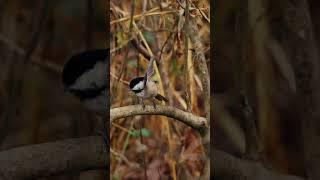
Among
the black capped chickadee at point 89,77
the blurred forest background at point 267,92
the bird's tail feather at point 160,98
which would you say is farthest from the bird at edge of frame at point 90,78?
the blurred forest background at point 267,92

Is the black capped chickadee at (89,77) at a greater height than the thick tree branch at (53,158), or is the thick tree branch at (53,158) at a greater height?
the black capped chickadee at (89,77)

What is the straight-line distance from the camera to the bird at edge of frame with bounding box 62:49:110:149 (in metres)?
1.76

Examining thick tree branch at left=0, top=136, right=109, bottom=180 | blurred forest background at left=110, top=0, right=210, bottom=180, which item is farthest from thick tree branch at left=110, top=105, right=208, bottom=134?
thick tree branch at left=0, top=136, right=109, bottom=180

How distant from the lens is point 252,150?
1855mm

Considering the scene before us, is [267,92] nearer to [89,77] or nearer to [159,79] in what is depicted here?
[159,79]

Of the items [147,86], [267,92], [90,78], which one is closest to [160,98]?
[147,86]

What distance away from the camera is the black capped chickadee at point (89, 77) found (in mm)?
1758

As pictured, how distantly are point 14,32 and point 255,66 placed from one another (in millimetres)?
710

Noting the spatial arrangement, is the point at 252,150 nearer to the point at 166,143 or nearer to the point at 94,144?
the point at 166,143

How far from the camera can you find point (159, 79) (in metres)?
1.74

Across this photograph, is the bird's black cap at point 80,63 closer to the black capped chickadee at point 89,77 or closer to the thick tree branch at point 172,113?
the black capped chickadee at point 89,77

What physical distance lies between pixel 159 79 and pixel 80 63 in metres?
0.23

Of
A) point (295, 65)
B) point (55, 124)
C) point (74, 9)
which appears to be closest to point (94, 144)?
point (55, 124)

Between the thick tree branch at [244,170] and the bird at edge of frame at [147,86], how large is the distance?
0.28 metres
